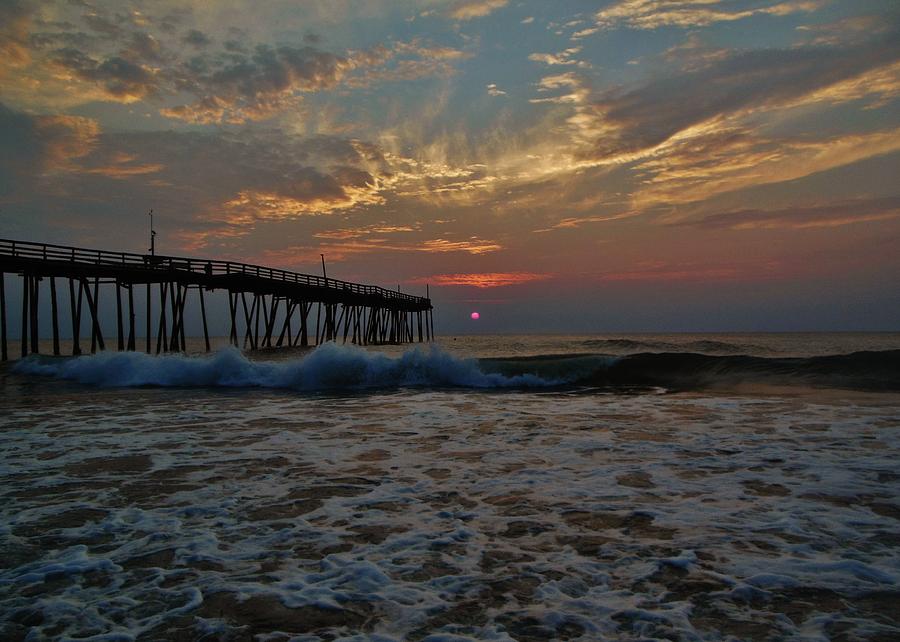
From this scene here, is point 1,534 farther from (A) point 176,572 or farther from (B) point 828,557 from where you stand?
(B) point 828,557

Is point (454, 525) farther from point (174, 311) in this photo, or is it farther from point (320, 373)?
point (174, 311)

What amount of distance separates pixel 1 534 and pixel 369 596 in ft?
10.7

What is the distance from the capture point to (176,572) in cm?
375

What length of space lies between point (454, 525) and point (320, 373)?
1329 centimetres

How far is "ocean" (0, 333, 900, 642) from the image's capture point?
3102 millimetres

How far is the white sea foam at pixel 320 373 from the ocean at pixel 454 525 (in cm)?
613

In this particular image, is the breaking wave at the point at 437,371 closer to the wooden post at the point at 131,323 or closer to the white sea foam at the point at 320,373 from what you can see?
the white sea foam at the point at 320,373

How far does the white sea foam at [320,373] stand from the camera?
56.5 feet

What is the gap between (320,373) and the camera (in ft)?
56.6

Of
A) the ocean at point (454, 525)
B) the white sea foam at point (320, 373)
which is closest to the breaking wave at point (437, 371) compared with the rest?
the white sea foam at point (320, 373)

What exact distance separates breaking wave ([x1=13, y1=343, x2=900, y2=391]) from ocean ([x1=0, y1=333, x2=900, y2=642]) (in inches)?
238

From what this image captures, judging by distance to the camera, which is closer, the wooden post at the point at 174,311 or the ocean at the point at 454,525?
the ocean at the point at 454,525

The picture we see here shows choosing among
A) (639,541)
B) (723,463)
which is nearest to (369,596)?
(639,541)

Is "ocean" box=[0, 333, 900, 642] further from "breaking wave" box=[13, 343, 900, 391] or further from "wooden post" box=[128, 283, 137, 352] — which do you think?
"wooden post" box=[128, 283, 137, 352]
